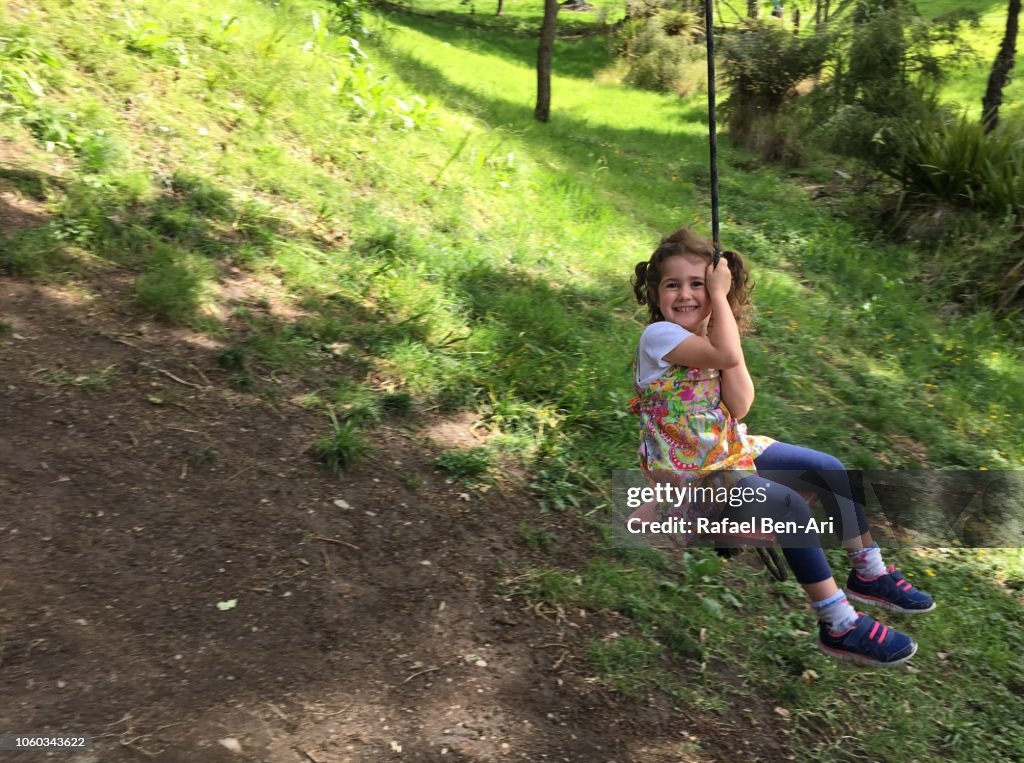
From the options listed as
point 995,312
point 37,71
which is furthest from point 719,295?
point 995,312

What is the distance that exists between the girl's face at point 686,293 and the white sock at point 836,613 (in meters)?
1.10

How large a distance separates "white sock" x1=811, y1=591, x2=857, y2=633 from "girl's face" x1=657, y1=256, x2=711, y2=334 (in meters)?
1.10

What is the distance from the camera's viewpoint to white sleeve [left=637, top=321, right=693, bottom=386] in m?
3.18

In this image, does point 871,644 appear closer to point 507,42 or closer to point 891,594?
point 891,594

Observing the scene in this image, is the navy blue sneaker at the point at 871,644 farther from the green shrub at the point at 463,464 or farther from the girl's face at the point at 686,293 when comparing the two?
the green shrub at the point at 463,464

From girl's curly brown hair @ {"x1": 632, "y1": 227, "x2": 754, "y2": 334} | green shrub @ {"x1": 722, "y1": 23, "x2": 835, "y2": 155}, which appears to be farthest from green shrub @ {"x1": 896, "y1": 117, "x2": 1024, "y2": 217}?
girl's curly brown hair @ {"x1": 632, "y1": 227, "x2": 754, "y2": 334}

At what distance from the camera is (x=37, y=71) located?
19.6 feet

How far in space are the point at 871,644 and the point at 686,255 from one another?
1.57 metres

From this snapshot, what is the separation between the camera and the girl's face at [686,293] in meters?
3.29

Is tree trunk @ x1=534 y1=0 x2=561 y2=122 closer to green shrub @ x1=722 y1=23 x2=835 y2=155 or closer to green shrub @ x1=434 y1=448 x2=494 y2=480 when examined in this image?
green shrub @ x1=722 y1=23 x2=835 y2=155

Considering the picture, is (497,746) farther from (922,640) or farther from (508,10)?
(508,10)

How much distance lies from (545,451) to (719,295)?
6.47 feet

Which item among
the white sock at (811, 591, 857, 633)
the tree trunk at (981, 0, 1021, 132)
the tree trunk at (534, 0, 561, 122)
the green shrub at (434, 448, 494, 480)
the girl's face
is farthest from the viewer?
the tree trunk at (534, 0, 561, 122)

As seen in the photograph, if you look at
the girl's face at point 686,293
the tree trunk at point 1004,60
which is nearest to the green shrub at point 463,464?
the girl's face at point 686,293
